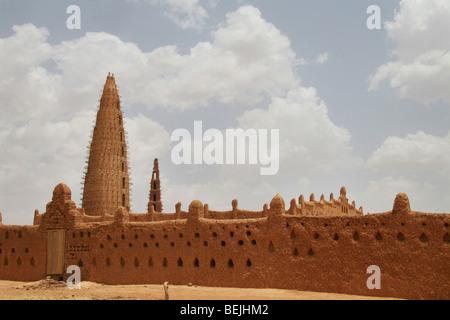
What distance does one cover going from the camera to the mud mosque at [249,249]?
64.8 ft

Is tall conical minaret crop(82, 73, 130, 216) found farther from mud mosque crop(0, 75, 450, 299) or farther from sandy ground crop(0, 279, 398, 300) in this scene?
sandy ground crop(0, 279, 398, 300)

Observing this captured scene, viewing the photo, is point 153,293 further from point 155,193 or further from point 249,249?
point 155,193

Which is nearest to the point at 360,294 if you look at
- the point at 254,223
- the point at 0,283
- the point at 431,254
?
the point at 431,254

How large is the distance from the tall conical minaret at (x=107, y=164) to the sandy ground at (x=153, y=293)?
22.5m

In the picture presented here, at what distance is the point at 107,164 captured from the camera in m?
48.8

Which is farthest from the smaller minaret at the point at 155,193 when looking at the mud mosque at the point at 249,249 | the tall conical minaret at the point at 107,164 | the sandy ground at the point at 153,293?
the sandy ground at the point at 153,293

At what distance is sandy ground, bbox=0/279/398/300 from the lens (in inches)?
794

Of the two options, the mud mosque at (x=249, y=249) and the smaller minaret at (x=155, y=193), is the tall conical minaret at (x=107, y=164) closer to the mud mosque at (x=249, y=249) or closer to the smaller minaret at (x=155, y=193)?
the smaller minaret at (x=155, y=193)

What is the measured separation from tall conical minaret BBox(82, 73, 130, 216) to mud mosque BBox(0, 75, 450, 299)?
17.1 m

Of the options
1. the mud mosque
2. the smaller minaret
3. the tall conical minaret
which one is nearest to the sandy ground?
the mud mosque

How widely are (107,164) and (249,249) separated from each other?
29615 millimetres
